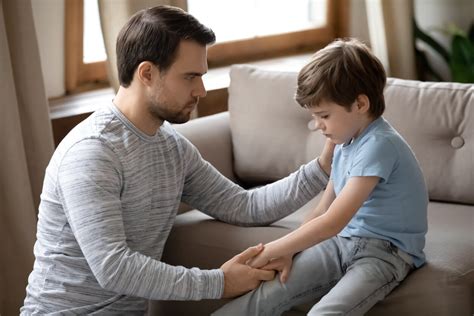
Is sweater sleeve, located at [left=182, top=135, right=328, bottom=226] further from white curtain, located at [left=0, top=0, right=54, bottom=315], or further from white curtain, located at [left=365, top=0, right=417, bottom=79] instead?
white curtain, located at [left=365, top=0, right=417, bottom=79]

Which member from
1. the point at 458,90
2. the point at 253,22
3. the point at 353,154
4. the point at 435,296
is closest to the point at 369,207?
the point at 353,154

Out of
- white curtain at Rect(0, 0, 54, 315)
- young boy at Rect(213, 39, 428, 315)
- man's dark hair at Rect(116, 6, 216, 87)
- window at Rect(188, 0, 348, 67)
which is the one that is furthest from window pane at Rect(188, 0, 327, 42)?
young boy at Rect(213, 39, 428, 315)

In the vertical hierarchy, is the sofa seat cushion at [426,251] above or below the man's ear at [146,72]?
below

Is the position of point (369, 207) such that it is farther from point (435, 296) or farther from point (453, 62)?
point (453, 62)

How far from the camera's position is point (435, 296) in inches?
78.5

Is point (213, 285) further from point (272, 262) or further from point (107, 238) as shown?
point (107, 238)

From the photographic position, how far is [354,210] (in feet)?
6.32

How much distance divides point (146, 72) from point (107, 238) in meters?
0.40

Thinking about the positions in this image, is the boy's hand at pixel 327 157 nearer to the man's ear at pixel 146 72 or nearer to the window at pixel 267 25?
the man's ear at pixel 146 72

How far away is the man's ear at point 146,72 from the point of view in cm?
200

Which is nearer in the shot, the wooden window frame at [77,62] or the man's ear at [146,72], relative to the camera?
the man's ear at [146,72]

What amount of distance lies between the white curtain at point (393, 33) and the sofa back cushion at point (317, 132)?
48.5 inches

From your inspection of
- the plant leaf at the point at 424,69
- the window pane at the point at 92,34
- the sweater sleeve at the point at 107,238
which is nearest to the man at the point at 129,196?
the sweater sleeve at the point at 107,238

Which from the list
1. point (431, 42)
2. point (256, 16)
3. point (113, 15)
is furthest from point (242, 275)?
point (431, 42)
